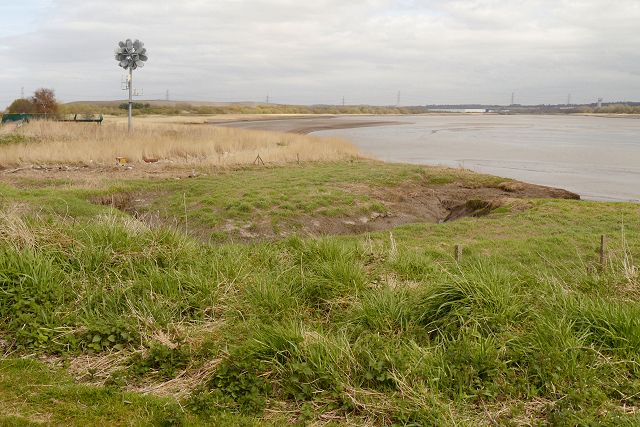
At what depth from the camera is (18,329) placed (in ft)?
15.3

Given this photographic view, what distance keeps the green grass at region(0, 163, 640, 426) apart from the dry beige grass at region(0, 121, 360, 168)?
47.5 feet

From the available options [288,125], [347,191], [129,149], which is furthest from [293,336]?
[288,125]

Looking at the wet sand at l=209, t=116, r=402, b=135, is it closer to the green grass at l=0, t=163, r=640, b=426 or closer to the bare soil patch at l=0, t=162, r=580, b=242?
the bare soil patch at l=0, t=162, r=580, b=242

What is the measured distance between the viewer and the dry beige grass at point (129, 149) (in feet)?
66.1

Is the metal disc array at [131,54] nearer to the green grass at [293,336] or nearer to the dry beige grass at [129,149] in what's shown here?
the dry beige grass at [129,149]

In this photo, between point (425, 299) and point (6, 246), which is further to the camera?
point (6, 246)

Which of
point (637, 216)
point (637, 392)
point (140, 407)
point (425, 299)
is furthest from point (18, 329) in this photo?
point (637, 216)

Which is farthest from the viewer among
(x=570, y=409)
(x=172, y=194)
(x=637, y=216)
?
(x=172, y=194)

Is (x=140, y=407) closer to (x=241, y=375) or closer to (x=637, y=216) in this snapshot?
(x=241, y=375)

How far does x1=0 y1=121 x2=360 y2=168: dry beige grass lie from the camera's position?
20156 millimetres

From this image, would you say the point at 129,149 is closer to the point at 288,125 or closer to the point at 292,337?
the point at 292,337

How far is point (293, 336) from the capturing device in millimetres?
4230

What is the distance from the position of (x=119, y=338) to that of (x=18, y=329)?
0.98 meters

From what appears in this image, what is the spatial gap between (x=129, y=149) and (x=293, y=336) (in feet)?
67.2
